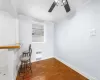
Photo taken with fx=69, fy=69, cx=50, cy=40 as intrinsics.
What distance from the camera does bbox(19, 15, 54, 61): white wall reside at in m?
3.27

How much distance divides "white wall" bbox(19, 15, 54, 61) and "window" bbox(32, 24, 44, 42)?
0.24 metres

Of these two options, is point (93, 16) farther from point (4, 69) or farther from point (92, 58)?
point (4, 69)

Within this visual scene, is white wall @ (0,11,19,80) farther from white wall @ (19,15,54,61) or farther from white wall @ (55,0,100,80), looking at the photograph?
white wall @ (55,0,100,80)

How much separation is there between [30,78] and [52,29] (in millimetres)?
2942

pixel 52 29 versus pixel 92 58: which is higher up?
pixel 52 29

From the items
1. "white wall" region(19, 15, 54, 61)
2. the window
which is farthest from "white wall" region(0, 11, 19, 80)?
the window

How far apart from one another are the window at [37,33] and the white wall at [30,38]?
0.80ft

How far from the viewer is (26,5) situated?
2525mm

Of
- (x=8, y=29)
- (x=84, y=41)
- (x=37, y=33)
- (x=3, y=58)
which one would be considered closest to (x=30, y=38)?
(x=37, y=33)

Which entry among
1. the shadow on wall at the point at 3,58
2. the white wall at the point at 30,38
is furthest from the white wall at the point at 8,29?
the shadow on wall at the point at 3,58

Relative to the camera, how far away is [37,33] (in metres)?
4.00

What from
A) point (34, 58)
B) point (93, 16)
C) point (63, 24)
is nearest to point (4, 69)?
point (34, 58)

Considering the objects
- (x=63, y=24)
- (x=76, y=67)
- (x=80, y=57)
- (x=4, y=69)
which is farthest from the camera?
(x=63, y=24)

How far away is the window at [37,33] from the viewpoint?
3858mm
